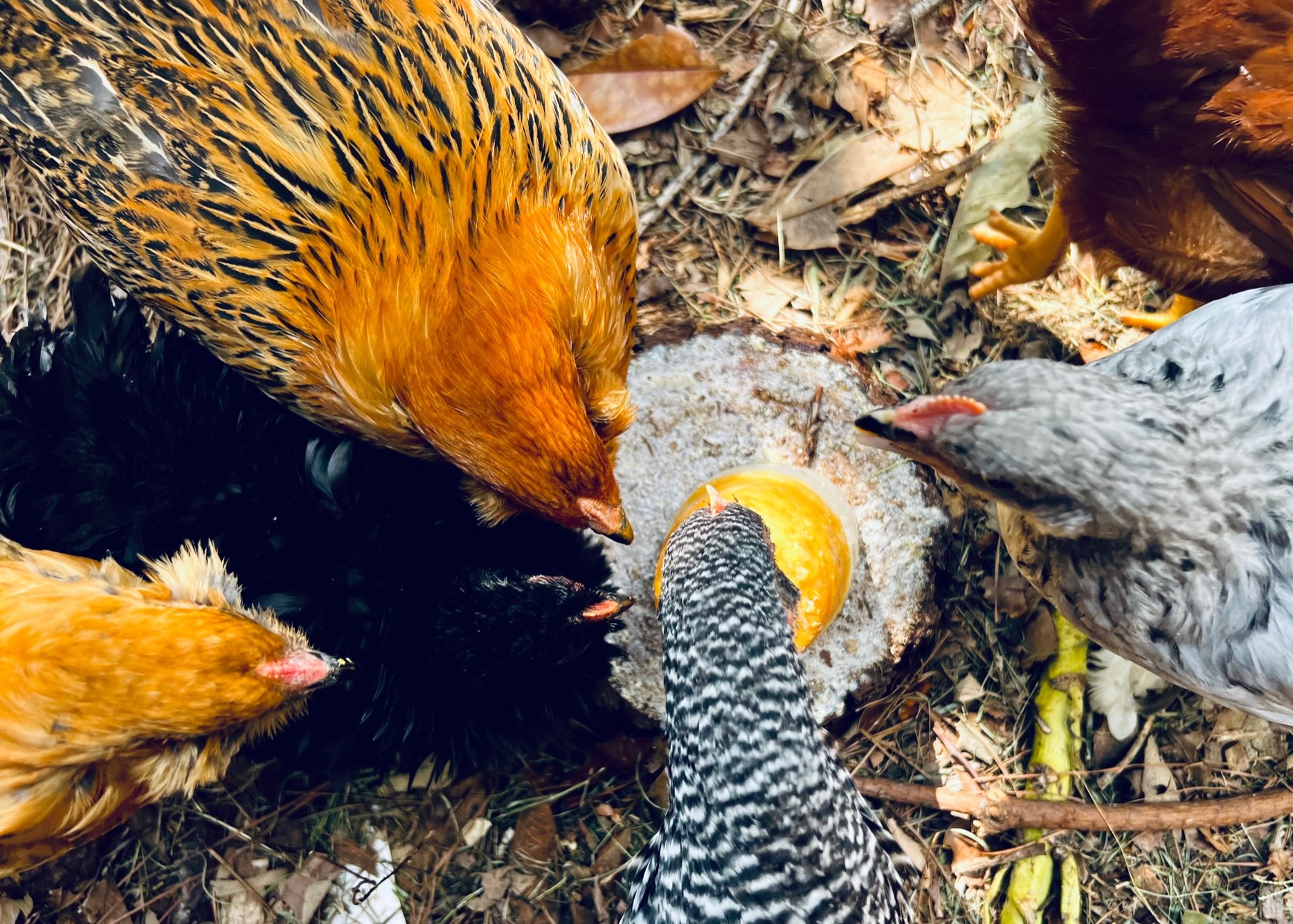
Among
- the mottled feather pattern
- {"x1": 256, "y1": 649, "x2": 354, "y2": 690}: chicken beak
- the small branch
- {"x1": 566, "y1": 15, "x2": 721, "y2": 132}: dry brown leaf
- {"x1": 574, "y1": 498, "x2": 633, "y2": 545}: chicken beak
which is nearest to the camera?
the mottled feather pattern

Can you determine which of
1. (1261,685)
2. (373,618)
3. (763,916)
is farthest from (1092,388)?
(373,618)

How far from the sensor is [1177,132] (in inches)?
76.9

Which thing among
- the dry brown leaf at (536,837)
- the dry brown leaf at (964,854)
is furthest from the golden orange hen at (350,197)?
the dry brown leaf at (964,854)

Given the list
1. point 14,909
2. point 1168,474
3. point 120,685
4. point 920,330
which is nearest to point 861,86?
point 920,330

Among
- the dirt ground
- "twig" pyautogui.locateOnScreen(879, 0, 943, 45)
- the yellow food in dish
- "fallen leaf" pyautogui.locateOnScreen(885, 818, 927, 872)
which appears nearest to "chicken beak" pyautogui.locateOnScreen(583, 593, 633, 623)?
the yellow food in dish

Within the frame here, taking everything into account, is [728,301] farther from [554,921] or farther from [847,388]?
[554,921]

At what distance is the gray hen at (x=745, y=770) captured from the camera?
169 cm

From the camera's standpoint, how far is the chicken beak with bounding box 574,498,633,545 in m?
1.84

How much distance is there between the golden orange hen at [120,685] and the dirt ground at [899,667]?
0.75 metres

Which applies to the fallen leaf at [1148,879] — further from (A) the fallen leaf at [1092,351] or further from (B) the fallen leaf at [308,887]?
(B) the fallen leaf at [308,887]

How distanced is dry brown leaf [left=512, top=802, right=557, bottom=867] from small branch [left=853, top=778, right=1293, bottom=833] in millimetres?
894

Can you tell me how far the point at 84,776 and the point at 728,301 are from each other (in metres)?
2.11

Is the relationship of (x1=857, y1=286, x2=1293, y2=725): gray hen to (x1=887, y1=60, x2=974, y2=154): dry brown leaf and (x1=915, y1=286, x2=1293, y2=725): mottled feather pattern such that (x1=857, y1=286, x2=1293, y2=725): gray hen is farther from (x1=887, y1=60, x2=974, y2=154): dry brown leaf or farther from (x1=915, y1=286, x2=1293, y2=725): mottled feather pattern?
(x1=887, y1=60, x2=974, y2=154): dry brown leaf

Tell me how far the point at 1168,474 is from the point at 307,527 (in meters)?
1.84
